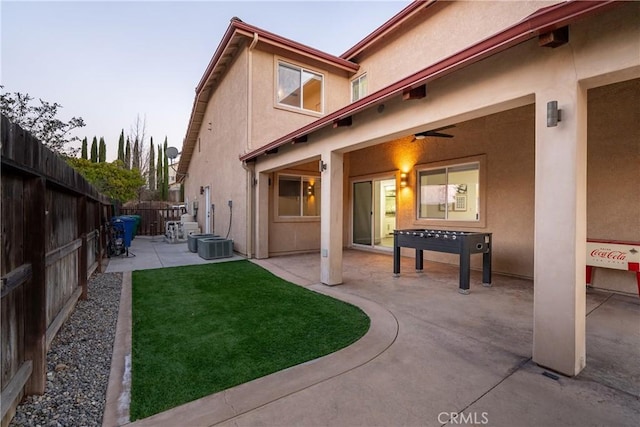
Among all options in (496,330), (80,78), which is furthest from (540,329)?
(80,78)

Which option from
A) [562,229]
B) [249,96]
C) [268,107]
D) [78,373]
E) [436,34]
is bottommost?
[78,373]

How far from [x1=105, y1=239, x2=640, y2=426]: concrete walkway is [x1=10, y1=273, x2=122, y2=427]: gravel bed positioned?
136mm

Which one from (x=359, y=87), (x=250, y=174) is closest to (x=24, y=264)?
(x=250, y=174)

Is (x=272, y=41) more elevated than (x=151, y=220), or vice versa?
(x=272, y=41)

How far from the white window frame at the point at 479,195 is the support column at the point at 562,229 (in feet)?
15.1

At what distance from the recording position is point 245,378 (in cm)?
265

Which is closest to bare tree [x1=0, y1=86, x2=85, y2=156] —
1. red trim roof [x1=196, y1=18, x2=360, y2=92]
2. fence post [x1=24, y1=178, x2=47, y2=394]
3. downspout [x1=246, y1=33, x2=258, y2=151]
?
red trim roof [x1=196, y1=18, x2=360, y2=92]

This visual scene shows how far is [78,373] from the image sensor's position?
2.77 meters

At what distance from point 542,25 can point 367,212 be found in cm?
831

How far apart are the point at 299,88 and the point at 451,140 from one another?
17.7ft

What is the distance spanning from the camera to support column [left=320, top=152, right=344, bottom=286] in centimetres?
584

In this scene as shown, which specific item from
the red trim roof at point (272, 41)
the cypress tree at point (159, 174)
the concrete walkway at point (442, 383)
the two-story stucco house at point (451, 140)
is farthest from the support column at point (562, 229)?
the cypress tree at point (159, 174)

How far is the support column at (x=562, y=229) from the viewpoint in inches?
101

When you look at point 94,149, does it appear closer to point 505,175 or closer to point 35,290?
point 35,290
